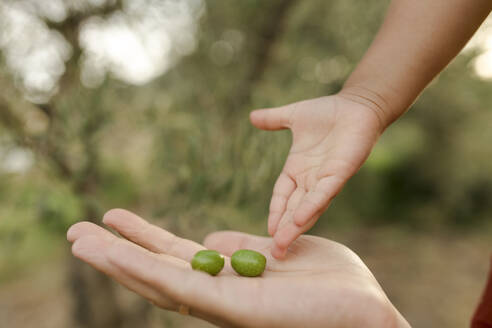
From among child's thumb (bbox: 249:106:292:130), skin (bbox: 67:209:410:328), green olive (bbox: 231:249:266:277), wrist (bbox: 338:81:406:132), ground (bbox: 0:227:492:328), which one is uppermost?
wrist (bbox: 338:81:406:132)

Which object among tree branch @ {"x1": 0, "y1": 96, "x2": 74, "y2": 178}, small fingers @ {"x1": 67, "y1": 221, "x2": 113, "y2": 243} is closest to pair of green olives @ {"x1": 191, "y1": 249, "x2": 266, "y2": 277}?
Result: small fingers @ {"x1": 67, "y1": 221, "x2": 113, "y2": 243}

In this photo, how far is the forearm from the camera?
1.58m

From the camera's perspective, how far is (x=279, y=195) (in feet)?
5.50

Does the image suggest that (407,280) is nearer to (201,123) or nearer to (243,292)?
(201,123)

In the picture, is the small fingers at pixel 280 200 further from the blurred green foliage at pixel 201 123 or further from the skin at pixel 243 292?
the blurred green foliage at pixel 201 123

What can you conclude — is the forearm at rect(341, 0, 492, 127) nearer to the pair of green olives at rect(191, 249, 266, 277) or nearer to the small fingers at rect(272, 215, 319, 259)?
the small fingers at rect(272, 215, 319, 259)

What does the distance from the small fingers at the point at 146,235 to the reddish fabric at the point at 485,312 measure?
4.06 ft

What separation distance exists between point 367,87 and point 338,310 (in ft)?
3.45

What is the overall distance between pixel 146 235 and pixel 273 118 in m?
0.84

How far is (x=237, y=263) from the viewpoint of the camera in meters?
1.58

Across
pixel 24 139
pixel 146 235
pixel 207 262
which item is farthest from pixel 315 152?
pixel 24 139

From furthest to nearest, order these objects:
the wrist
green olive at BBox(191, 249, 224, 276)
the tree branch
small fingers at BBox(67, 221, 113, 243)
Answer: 1. the tree branch
2. the wrist
3. green olive at BBox(191, 249, 224, 276)
4. small fingers at BBox(67, 221, 113, 243)

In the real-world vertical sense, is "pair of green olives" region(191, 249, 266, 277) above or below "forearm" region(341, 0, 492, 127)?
below

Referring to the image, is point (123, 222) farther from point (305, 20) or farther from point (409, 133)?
point (409, 133)
